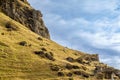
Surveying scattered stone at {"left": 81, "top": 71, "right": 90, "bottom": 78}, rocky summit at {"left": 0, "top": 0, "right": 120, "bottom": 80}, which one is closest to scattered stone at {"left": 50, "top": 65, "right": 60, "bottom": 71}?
rocky summit at {"left": 0, "top": 0, "right": 120, "bottom": 80}

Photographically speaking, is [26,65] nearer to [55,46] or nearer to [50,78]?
[50,78]

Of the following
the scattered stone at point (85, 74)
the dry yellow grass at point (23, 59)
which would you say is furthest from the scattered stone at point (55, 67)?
the scattered stone at point (85, 74)

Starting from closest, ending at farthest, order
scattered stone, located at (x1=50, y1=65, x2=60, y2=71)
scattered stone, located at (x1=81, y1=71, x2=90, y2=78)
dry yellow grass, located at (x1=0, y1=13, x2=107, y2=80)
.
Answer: dry yellow grass, located at (x1=0, y1=13, x2=107, y2=80) → scattered stone, located at (x1=50, y1=65, x2=60, y2=71) → scattered stone, located at (x1=81, y1=71, x2=90, y2=78)

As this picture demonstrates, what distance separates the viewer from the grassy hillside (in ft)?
432

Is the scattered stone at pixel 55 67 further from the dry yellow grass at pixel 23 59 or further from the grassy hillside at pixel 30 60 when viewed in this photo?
the dry yellow grass at pixel 23 59

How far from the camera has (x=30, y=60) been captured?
5679 inches

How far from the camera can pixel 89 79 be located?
146m

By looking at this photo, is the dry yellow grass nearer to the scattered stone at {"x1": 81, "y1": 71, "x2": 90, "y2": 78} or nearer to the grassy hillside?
the grassy hillside

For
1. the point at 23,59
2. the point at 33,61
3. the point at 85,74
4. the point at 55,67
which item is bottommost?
the point at 85,74

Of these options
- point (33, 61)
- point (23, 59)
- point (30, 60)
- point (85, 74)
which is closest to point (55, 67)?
point (33, 61)

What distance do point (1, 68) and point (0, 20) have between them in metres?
55.8

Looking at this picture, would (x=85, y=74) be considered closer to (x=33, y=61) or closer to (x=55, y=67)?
(x=55, y=67)

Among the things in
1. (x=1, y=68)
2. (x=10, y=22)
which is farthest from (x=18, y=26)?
(x=1, y=68)

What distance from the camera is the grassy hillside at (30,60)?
432ft
